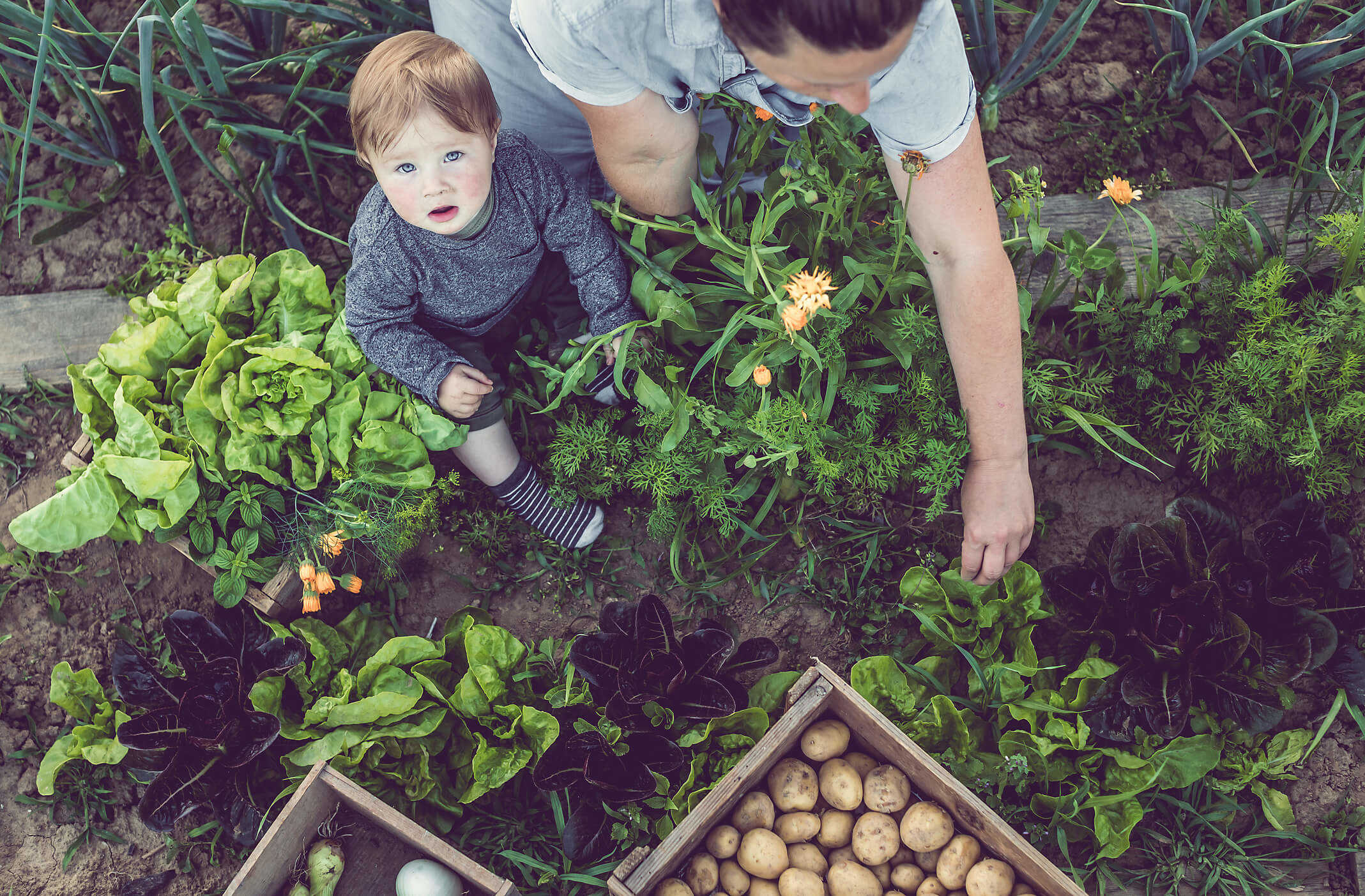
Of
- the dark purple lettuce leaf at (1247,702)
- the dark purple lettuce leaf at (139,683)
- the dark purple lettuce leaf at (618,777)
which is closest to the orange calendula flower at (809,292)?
the dark purple lettuce leaf at (618,777)

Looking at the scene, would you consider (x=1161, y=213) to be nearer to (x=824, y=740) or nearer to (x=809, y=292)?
(x=809, y=292)

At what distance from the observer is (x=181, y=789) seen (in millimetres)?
1804

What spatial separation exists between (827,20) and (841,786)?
1.41 m

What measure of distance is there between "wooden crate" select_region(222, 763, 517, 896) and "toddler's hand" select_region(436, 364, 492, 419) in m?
0.76

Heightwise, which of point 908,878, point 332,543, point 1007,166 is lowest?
point 908,878

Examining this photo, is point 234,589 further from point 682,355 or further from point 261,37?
point 261,37

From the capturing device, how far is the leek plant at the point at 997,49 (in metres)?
1.94

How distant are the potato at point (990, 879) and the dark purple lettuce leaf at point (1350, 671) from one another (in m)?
0.88

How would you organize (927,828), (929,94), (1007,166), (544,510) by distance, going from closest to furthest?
(929,94) → (927,828) → (544,510) → (1007,166)

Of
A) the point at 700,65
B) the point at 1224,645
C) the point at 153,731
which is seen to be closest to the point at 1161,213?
the point at 1224,645

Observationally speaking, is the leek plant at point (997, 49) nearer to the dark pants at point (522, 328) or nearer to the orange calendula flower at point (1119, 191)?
the orange calendula flower at point (1119, 191)

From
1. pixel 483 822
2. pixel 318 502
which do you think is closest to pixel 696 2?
pixel 318 502

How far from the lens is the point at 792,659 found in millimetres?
2121

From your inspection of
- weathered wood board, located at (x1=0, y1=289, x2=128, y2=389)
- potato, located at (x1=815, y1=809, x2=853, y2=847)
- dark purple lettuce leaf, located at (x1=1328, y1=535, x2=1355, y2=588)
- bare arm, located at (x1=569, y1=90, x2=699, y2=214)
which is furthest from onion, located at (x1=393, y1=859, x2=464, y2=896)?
dark purple lettuce leaf, located at (x1=1328, y1=535, x2=1355, y2=588)
